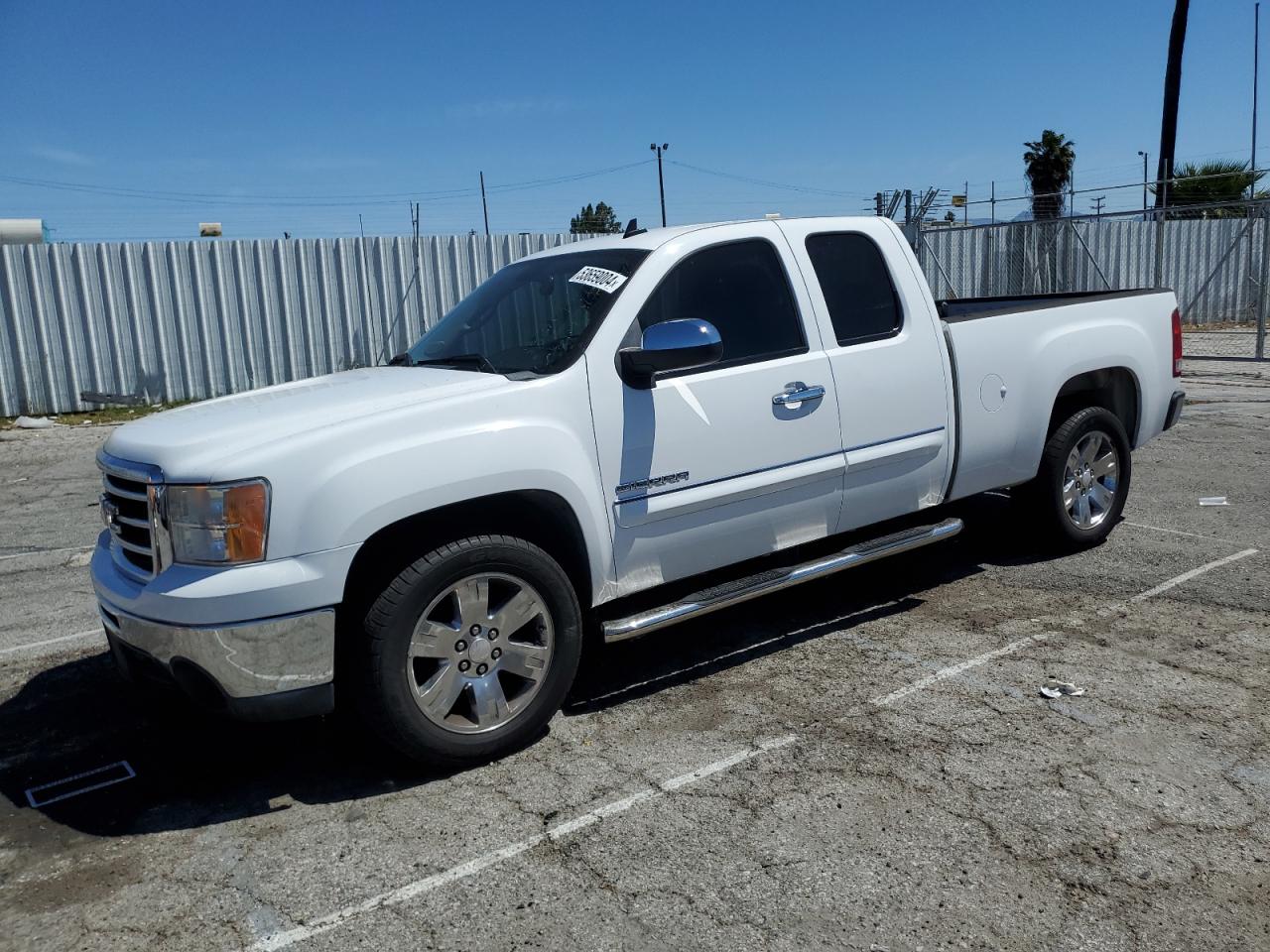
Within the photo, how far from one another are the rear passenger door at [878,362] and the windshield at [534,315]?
0.98 meters

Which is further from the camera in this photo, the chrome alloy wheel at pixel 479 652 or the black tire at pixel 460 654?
the chrome alloy wheel at pixel 479 652

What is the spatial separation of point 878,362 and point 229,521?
294 centimetres

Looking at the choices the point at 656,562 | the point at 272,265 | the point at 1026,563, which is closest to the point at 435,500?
the point at 656,562

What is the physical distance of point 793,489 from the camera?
4609 millimetres

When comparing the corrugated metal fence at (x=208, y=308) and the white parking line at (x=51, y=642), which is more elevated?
the corrugated metal fence at (x=208, y=308)

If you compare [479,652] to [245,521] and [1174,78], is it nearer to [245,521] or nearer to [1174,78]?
[245,521]

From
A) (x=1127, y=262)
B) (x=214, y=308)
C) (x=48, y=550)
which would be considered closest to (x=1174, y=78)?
(x=1127, y=262)

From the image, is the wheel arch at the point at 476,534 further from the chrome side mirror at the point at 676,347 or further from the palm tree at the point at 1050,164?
the palm tree at the point at 1050,164

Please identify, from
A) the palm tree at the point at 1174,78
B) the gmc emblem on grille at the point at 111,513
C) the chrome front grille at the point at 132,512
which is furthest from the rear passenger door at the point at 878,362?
the palm tree at the point at 1174,78

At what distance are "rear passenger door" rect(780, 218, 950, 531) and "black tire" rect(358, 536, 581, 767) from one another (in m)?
1.63

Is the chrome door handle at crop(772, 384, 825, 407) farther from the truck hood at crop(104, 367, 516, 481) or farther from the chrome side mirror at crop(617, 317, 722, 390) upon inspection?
the truck hood at crop(104, 367, 516, 481)

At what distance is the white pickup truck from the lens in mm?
3436

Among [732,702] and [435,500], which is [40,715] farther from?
[732,702]

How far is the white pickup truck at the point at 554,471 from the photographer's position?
344cm
